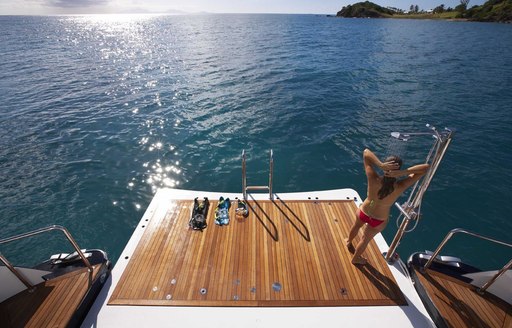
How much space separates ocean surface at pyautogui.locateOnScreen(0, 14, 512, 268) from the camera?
32.1 ft

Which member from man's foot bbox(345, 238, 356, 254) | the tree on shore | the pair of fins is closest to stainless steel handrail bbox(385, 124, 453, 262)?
man's foot bbox(345, 238, 356, 254)

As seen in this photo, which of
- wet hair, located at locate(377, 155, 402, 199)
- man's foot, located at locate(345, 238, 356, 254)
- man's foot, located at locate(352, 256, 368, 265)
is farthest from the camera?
man's foot, located at locate(345, 238, 356, 254)

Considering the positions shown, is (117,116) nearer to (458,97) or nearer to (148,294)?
(148,294)

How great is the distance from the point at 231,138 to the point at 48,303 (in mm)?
10906

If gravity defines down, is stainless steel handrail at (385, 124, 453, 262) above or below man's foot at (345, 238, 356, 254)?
above

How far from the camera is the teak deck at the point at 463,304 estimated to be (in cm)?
482

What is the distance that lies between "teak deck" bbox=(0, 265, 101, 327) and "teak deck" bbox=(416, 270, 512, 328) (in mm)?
7256

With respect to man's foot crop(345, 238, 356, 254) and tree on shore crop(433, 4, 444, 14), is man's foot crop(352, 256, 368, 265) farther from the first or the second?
tree on shore crop(433, 4, 444, 14)

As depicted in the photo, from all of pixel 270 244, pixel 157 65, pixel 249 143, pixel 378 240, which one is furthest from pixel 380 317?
pixel 157 65

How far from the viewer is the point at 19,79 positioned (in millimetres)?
25250

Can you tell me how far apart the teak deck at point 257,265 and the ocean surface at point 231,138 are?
2.85 meters

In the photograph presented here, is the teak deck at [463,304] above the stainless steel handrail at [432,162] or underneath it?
underneath

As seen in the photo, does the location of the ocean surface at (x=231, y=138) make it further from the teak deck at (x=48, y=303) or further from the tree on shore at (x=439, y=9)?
the tree on shore at (x=439, y=9)

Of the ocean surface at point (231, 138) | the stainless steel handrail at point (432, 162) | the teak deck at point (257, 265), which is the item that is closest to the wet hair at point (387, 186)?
the stainless steel handrail at point (432, 162)
